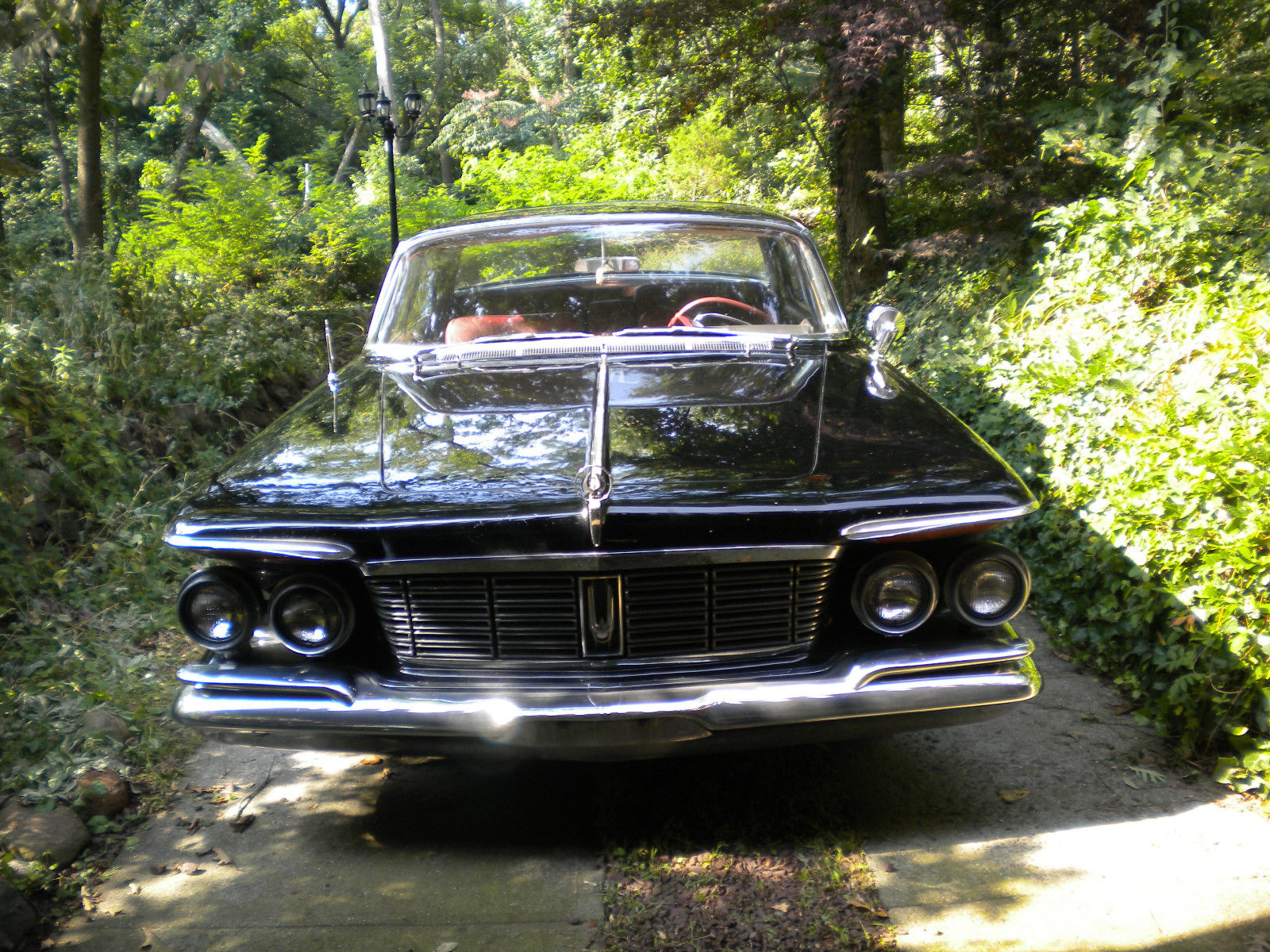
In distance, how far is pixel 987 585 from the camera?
7.63 feet

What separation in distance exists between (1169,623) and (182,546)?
282 centimetres

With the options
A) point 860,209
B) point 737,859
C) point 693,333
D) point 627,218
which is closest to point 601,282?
point 627,218

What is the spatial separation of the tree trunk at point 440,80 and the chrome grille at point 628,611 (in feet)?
101

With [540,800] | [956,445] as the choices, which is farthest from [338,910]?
[956,445]

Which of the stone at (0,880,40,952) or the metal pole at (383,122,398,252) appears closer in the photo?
the stone at (0,880,40,952)

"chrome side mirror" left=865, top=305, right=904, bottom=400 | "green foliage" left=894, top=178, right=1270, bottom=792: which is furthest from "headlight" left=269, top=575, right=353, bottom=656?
"green foliage" left=894, top=178, right=1270, bottom=792

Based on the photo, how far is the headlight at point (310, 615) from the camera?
91.9 inches

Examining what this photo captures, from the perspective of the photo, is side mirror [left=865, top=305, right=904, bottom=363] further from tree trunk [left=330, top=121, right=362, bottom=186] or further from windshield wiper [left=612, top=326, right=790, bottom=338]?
tree trunk [left=330, top=121, right=362, bottom=186]

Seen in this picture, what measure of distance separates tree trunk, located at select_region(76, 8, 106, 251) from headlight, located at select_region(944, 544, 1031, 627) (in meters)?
7.46

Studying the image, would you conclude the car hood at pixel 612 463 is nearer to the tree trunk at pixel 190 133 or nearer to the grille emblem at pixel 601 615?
the grille emblem at pixel 601 615

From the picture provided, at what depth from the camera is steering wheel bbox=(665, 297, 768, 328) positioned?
3.59 metres

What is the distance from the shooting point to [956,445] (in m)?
2.52

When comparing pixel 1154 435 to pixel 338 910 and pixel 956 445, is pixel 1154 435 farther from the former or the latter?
pixel 338 910

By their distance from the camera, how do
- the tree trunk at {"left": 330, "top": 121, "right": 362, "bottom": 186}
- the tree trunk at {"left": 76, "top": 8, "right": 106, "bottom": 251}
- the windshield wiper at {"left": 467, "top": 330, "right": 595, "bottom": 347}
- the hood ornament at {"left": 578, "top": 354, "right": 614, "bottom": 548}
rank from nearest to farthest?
the hood ornament at {"left": 578, "top": 354, "right": 614, "bottom": 548} < the windshield wiper at {"left": 467, "top": 330, "right": 595, "bottom": 347} < the tree trunk at {"left": 76, "top": 8, "right": 106, "bottom": 251} < the tree trunk at {"left": 330, "top": 121, "right": 362, "bottom": 186}
